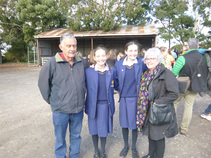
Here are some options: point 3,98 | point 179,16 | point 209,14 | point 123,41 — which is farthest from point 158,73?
point 209,14

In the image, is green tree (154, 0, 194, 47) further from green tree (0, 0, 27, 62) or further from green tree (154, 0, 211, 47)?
green tree (0, 0, 27, 62)

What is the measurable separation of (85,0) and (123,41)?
5718 mm

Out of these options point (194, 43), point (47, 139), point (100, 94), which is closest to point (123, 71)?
point (100, 94)

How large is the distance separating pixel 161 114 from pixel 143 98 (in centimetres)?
31

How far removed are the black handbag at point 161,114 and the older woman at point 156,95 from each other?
6 cm

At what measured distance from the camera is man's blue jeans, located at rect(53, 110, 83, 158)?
2048 mm

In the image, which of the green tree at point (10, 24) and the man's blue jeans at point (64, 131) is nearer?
the man's blue jeans at point (64, 131)

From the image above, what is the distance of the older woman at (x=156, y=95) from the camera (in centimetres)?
187

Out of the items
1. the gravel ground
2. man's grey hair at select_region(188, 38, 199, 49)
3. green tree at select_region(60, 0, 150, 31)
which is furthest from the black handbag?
green tree at select_region(60, 0, 150, 31)

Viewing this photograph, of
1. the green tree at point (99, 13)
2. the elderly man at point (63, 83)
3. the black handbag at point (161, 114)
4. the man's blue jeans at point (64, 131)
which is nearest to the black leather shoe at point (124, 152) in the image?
the man's blue jeans at point (64, 131)

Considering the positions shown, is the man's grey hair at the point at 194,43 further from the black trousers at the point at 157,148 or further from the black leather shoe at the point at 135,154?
the black leather shoe at the point at 135,154

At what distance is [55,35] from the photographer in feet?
44.4

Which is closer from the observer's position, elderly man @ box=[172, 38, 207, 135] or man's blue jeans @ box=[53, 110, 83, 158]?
man's blue jeans @ box=[53, 110, 83, 158]

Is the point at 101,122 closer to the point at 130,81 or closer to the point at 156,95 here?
the point at 130,81
